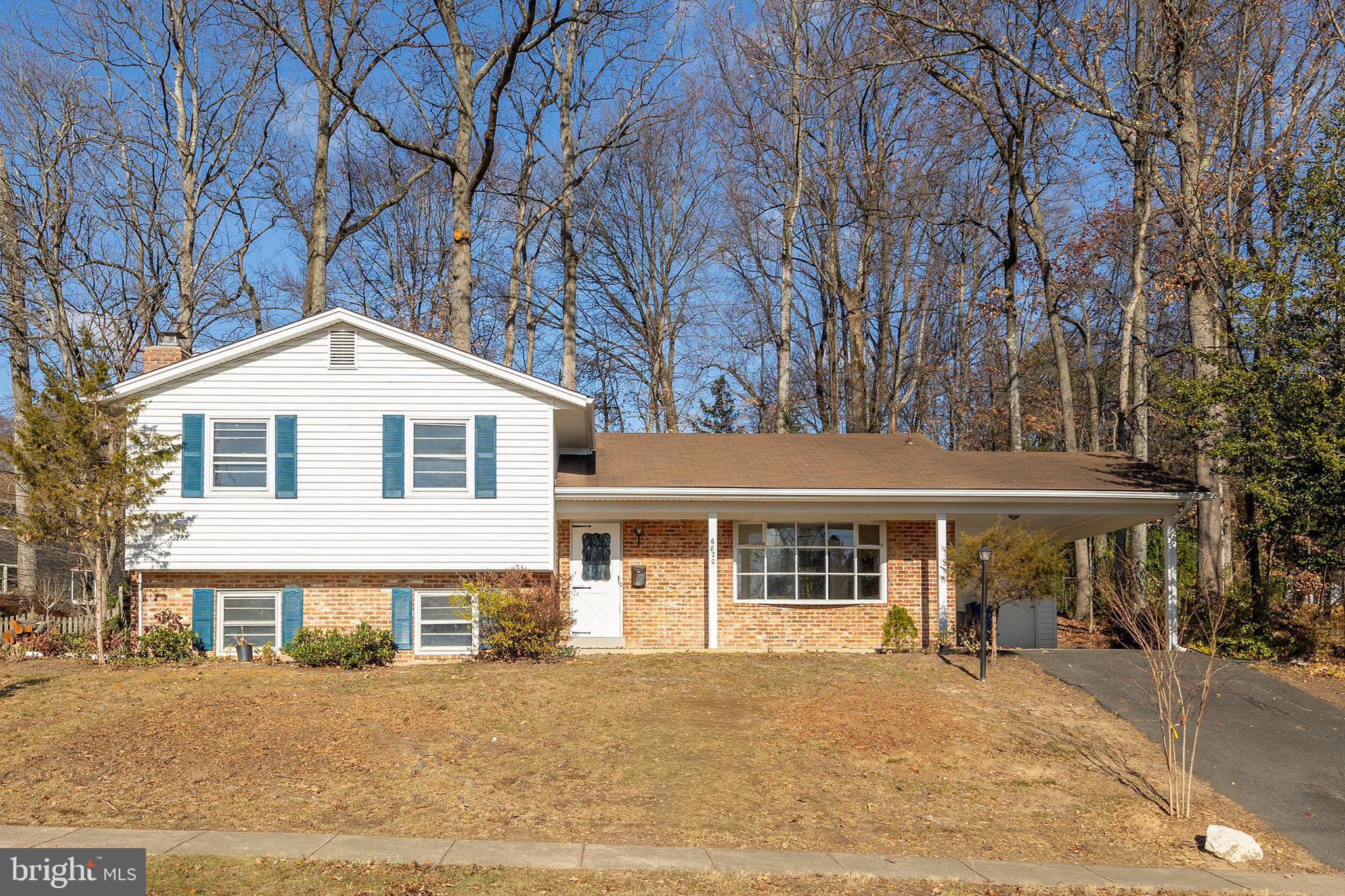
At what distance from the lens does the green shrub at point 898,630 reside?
16.3 m

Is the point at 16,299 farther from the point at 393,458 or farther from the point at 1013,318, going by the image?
the point at 1013,318

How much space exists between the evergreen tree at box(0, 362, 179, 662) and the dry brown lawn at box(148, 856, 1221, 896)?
8.32 m

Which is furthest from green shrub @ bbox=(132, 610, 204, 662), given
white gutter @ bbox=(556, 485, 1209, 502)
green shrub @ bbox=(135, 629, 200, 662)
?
white gutter @ bbox=(556, 485, 1209, 502)

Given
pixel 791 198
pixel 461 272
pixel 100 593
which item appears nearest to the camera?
pixel 100 593

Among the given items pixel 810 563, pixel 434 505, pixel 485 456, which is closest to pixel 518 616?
pixel 434 505

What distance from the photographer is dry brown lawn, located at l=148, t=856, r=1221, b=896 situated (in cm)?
689

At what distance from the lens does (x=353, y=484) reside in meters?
15.2

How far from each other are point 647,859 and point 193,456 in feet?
34.6

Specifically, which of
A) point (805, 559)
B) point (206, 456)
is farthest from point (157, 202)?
point (805, 559)

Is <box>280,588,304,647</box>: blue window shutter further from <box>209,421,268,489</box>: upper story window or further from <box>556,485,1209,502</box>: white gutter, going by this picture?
<box>556,485,1209,502</box>: white gutter

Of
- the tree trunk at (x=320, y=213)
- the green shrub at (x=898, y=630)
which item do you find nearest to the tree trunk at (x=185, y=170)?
the tree trunk at (x=320, y=213)

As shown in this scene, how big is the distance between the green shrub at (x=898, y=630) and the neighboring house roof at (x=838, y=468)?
214 centimetres

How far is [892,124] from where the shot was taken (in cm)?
2848

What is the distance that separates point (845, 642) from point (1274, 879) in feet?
29.3
